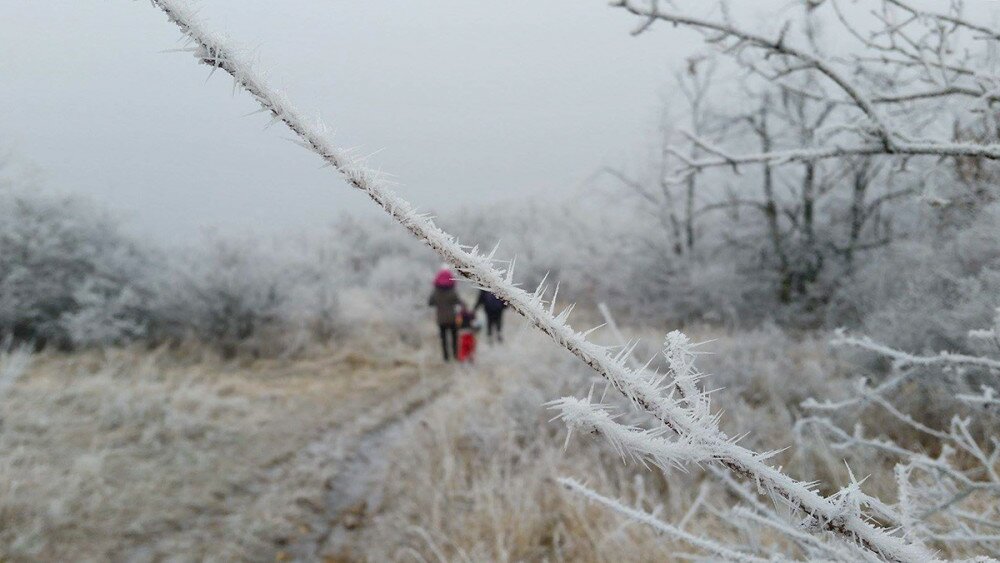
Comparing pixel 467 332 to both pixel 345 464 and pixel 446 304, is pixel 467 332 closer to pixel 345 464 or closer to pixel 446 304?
pixel 446 304

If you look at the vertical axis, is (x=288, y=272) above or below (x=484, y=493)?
above

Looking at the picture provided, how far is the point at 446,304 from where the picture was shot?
10492mm

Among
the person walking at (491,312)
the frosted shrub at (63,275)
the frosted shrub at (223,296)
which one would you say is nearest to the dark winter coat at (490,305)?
the person walking at (491,312)

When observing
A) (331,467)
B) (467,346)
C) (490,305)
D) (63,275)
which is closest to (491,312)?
(490,305)

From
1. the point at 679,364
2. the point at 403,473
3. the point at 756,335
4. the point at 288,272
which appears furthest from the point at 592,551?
the point at 288,272

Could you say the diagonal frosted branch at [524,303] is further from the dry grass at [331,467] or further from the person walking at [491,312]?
the person walking at [491,312]

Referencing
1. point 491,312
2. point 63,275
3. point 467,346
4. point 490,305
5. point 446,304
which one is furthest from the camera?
point 491,312

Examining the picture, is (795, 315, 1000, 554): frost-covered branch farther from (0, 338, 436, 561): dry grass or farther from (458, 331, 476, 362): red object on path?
(458, 331, 476, 362): red object on path

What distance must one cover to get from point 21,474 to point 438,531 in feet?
9.96

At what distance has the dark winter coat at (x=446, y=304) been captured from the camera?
412 inches

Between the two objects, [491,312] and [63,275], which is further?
[491,312]

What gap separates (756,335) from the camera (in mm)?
9812

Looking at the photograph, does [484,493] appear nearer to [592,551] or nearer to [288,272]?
[592,551]

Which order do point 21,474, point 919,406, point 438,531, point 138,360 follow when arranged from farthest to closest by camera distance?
point 138,360 → point 919,406 → point 21,474 → point 438,531
